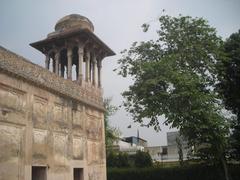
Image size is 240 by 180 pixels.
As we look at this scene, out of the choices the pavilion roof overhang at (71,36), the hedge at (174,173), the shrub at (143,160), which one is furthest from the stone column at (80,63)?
the shrub at (143,160)

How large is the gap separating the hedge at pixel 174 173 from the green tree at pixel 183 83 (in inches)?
89.6

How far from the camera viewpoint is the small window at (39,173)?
1191 centimetres

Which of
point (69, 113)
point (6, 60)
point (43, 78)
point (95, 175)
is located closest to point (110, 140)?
point (95, 175)

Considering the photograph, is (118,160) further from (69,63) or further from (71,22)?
(71,22)

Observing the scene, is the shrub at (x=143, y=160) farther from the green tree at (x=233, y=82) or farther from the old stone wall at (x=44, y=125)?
the old stone wall at (x=44, y=125)

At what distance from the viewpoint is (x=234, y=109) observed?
1891 cm

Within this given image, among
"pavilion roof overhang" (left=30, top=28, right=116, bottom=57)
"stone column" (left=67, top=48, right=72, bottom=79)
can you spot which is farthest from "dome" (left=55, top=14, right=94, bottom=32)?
"stone column" (left=67, top=48, right=72, bottom=79)

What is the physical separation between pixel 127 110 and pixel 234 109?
6.60 m

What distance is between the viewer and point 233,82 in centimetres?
1848

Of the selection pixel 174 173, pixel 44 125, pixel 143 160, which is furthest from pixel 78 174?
pixel 143 160

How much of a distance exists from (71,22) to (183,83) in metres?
8.35

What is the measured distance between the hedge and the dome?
11.5 m

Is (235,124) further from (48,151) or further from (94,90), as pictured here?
(48,151)

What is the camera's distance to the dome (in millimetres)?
19125
